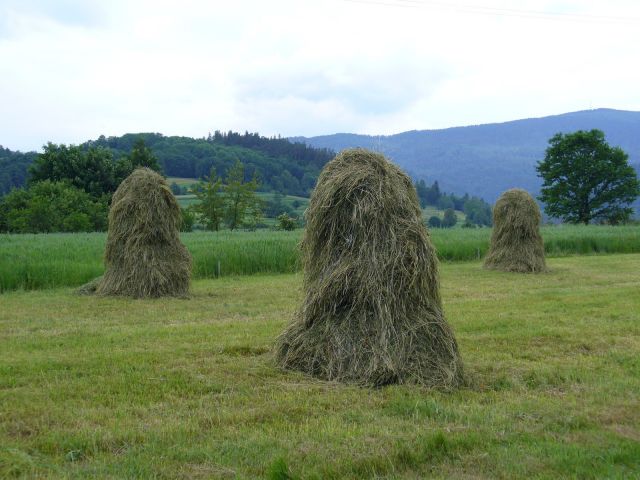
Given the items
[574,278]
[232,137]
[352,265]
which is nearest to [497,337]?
[352,265]

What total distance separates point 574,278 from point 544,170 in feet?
141

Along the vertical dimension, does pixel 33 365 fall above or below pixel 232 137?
below

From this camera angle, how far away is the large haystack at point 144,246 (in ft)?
49.7

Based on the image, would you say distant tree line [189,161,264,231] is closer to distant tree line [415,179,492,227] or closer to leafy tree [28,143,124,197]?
leafy tree [28,143,124,197]

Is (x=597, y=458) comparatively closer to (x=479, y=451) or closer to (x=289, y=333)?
(x=479, y=451)

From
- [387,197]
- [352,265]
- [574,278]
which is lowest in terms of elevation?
[574,278]

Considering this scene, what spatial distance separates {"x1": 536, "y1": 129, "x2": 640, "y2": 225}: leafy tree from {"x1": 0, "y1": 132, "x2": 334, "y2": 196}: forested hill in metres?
40.3

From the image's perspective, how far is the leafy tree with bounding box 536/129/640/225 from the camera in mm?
56000

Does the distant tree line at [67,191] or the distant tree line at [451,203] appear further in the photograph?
the distant tree line at [451,203]

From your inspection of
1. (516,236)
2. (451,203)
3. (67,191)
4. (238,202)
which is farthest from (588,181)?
(67,191)

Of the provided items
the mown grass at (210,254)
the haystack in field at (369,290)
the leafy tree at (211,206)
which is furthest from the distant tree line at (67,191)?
the haystack in field at (369,290)

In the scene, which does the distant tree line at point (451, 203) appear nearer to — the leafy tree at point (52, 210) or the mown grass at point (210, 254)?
the leafy tree at point (52, 210)

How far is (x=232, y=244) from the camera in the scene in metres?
22.8

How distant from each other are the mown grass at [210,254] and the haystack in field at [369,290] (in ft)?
9.87
